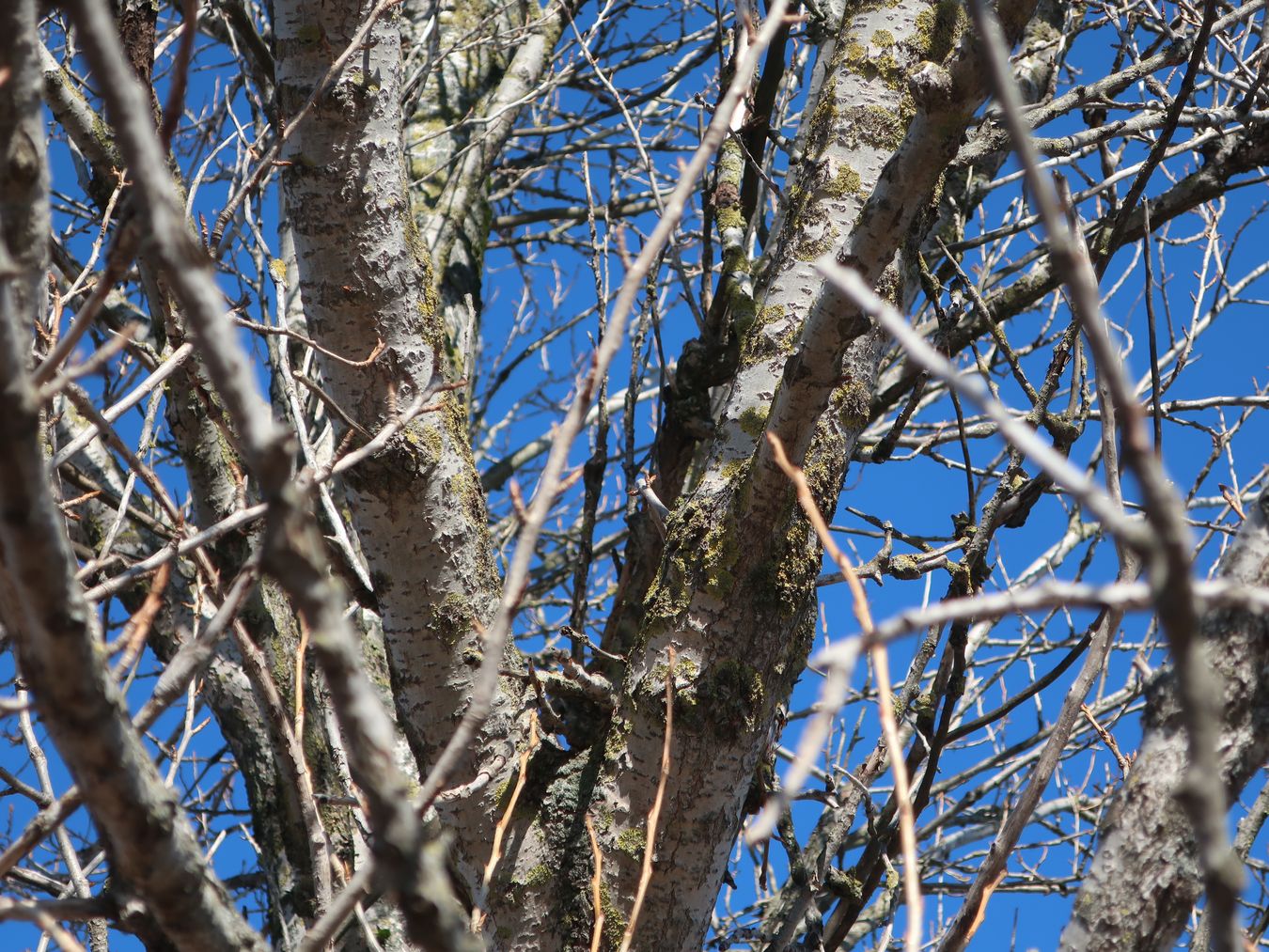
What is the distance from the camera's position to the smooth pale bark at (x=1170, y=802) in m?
0.83

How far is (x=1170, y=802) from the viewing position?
84 cm

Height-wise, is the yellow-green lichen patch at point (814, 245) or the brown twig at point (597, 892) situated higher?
the yellow-green lichen patch at point (814, 245)

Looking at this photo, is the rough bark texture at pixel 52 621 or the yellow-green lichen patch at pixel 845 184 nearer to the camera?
the rough bark texture at pixel 52 621

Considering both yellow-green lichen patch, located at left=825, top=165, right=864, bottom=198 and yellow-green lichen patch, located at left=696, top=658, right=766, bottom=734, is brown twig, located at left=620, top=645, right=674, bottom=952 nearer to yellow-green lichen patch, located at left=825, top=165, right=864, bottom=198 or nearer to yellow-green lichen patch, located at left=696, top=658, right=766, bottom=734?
yellow-green lichen patch, located at left=696, top=658, right=766, bottom=734

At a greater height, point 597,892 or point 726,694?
point 726,694

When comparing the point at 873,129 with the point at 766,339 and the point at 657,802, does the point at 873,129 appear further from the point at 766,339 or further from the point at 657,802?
the point at 657,802

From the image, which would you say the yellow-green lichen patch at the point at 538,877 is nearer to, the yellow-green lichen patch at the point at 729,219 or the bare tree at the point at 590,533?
the bare tree at the point at 590,533

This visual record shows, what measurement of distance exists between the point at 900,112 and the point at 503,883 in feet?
4.48

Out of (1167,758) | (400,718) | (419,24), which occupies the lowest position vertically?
(1167,758)

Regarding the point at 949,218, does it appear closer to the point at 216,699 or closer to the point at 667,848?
the point at 667,848

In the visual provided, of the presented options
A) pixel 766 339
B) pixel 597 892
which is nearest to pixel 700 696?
pixel 597 892

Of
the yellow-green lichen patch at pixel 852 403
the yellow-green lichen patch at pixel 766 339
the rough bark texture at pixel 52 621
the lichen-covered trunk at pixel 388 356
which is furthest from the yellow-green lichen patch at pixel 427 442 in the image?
the rough bark texture at pixel 52 621

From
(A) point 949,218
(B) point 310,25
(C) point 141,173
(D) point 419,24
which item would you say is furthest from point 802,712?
(D) point 419,24

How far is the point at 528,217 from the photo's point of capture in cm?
476
